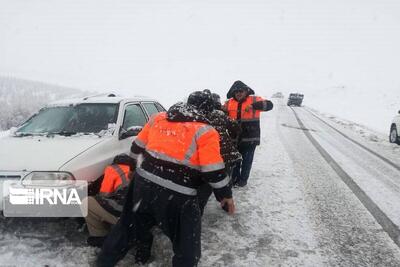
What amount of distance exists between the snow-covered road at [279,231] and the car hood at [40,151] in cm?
79

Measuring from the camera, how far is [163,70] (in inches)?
3814

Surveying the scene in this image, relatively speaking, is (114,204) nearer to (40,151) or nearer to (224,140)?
(40,151)

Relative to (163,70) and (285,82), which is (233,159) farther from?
(285,82)

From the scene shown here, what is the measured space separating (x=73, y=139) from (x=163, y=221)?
2.21 meters

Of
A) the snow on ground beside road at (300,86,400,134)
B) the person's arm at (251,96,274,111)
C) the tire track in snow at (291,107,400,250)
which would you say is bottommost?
the snow on ground beside road at (300,86,400,134)

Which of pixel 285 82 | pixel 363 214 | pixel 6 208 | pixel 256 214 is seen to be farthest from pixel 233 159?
pixel 285 82

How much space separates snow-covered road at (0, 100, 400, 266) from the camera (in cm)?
369

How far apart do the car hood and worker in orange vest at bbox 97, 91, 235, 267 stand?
46.5 inches

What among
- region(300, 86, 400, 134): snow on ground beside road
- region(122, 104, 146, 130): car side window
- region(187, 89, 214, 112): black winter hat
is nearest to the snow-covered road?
region(187, 89, 214, 112): black winter hat

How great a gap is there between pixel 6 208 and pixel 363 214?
4.54m

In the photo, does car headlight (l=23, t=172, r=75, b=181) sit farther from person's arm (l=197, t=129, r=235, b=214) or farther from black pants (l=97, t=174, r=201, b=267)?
person's arm (l=197, t=129, r=235, b=214)

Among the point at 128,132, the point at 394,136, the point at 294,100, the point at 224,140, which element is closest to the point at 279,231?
the point at 224,140

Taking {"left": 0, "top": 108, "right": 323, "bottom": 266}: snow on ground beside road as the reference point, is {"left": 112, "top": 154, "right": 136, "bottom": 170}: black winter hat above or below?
above

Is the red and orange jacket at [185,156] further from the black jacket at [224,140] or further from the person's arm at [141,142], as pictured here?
the black jacket at [224,140]
